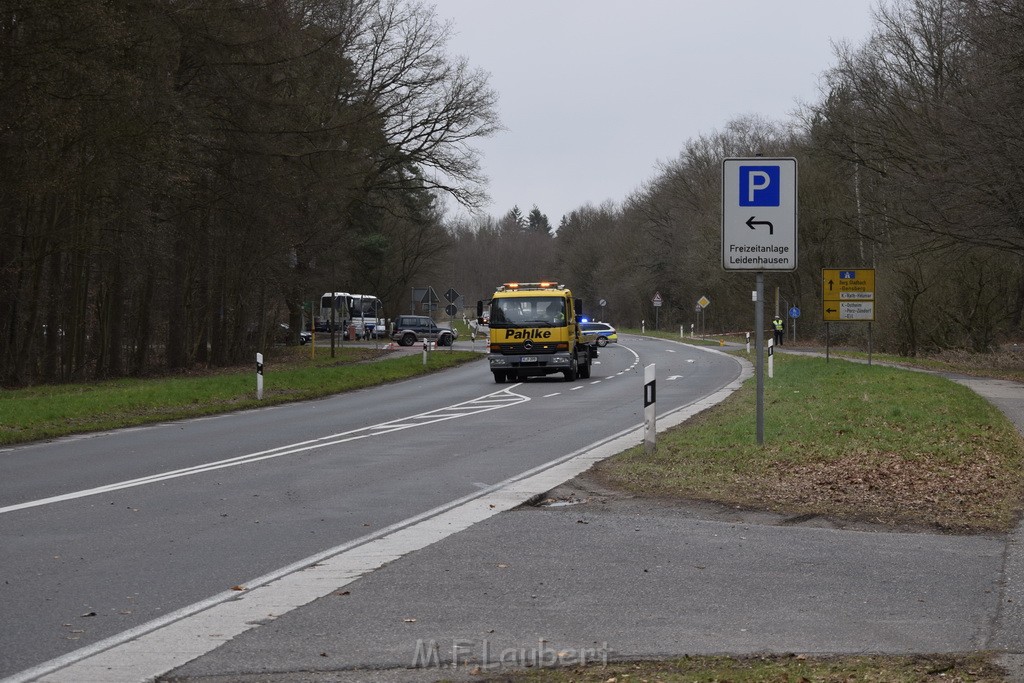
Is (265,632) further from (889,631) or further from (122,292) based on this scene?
(122,292)

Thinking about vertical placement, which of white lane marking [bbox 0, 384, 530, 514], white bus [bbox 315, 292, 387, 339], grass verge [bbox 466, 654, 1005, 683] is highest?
white bus [bbox 315, 292, 387, 339]

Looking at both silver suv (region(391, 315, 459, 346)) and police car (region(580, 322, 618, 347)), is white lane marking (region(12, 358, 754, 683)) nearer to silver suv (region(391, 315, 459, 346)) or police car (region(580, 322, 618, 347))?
police car (region(580, 322, 618, 347))

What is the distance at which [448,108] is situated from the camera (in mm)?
51938

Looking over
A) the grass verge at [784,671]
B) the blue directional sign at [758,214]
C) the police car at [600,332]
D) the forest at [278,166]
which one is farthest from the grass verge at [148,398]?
the police car at [600,332]

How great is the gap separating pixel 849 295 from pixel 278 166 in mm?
16688

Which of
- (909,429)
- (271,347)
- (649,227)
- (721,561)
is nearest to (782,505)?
(721,561)

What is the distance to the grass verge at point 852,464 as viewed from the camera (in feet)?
33.8

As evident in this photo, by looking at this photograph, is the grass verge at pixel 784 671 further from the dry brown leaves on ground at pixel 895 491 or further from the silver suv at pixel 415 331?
the silver suv at pixel 415 331

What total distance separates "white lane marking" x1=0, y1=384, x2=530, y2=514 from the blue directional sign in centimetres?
608

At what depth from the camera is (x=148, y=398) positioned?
24766 mm

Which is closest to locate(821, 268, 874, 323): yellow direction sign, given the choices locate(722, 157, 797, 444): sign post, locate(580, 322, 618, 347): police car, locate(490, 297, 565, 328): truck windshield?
locate(490, 297, 565, 328): truck windshield

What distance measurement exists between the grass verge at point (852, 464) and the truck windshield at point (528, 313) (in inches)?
509

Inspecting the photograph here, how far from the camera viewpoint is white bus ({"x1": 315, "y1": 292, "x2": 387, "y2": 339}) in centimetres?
7788

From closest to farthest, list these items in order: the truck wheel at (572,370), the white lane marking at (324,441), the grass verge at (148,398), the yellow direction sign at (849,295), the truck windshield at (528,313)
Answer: the white lane marking at (324,441), the grass verge at (148,398), the truck windshield at (528,313), the truck wheel at (572,370), the yellow direction sign at (849,295)
